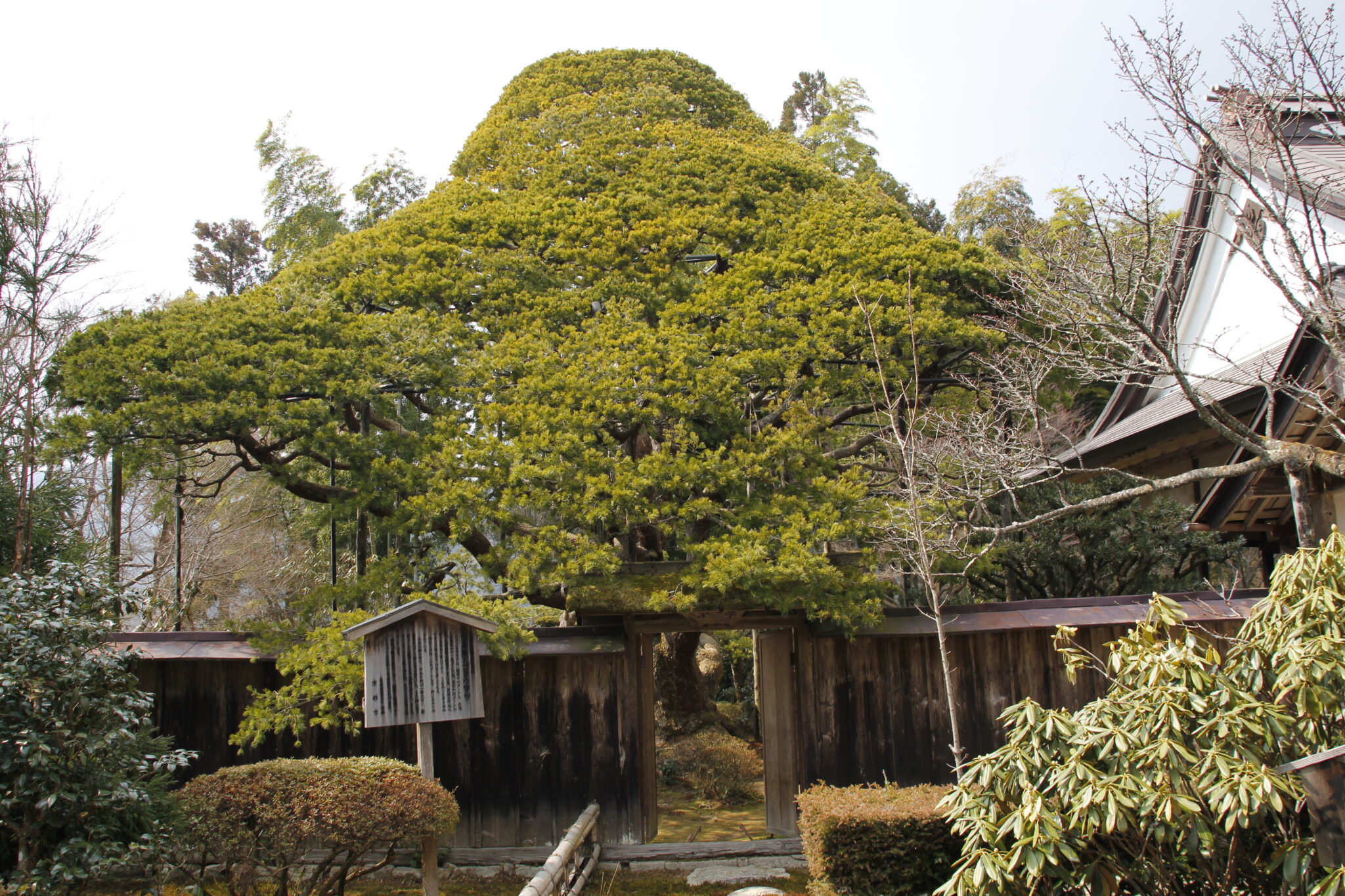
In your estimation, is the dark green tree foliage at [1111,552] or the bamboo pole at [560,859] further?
the dark green tree foliage at [1111,552]

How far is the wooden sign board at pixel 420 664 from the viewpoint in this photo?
27.3ft

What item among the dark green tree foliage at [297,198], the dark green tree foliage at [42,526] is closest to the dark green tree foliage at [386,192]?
the dark green tree foliage at [297,198]

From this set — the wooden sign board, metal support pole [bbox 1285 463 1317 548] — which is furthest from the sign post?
metal support pole [bbox 1285 463 1317 548]

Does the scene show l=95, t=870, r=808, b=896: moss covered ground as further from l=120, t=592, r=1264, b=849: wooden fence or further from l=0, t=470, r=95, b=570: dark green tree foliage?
l=0, t=470, r=95, b=570: dark green tree foliage

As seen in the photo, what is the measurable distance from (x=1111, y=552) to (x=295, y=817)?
1097 centimetres

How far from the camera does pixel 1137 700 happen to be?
5.75 metres

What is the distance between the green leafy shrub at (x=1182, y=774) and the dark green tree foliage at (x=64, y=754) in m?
5.74

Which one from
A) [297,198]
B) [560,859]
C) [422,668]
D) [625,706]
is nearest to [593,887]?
[560,859]

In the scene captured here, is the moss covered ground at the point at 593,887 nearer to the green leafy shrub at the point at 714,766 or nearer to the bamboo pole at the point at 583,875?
the bamboo pole at the point at 583,875

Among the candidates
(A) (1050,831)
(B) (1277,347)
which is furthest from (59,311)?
(B) (1277,347)

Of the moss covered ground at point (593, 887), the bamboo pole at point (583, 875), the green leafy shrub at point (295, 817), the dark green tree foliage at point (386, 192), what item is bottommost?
the moss covered ground at point (593, 887)

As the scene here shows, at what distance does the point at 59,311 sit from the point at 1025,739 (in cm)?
1333

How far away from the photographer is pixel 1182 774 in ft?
17.4

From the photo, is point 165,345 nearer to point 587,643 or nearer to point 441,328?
point 441,328
